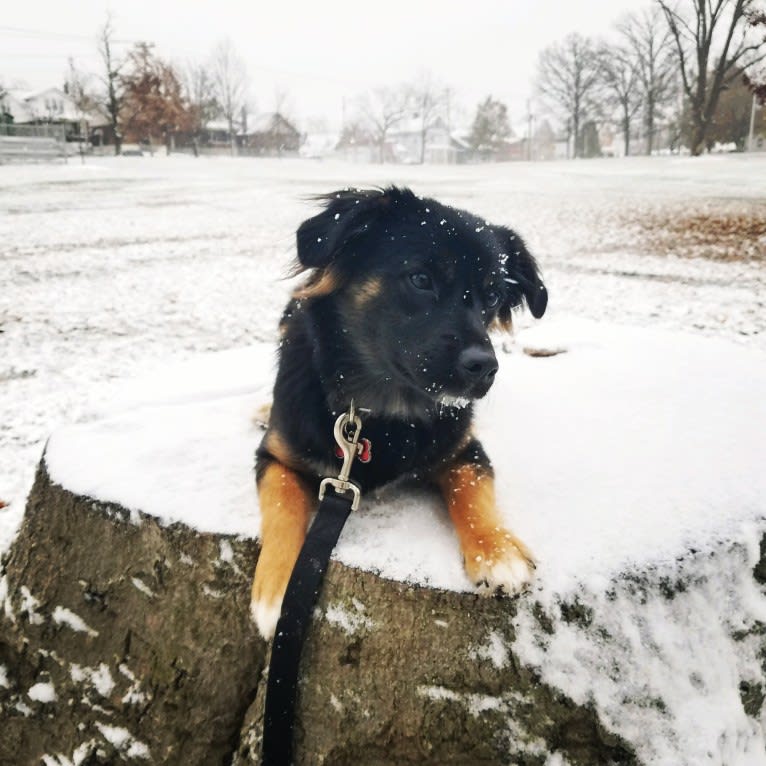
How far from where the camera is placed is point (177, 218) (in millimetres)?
15312

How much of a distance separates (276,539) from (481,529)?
0.67m

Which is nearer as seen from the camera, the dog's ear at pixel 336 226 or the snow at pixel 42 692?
the dog's ear at pixel 336 226

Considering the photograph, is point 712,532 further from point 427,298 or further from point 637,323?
point 637,323

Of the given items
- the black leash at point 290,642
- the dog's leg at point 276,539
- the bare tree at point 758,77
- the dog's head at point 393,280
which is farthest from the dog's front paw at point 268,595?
the bare tree at point 758,77

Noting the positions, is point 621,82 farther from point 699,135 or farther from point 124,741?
point 124,741

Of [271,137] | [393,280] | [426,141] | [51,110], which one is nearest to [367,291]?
[393,280]

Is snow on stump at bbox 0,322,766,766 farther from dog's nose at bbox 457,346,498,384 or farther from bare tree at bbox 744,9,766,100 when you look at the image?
bare tree at bbox 744,9,766,100

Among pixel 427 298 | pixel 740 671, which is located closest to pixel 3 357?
pixel 427 298

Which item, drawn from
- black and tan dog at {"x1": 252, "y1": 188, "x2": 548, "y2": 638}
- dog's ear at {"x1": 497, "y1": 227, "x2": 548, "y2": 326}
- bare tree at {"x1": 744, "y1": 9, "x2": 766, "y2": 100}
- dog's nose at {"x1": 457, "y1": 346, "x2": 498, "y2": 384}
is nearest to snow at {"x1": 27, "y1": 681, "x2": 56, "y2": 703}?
black and tan dog at {"x1": 252, "y1": 188, "x2": 548, "y2": 638}

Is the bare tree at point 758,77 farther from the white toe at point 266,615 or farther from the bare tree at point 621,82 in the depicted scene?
the white toe at point 266,615

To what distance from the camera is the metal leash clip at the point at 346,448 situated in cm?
202

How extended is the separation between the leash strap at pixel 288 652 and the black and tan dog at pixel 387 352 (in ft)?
0.60

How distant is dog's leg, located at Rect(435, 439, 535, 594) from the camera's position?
5.85 ft

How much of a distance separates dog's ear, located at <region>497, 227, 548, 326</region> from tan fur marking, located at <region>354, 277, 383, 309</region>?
70cm
